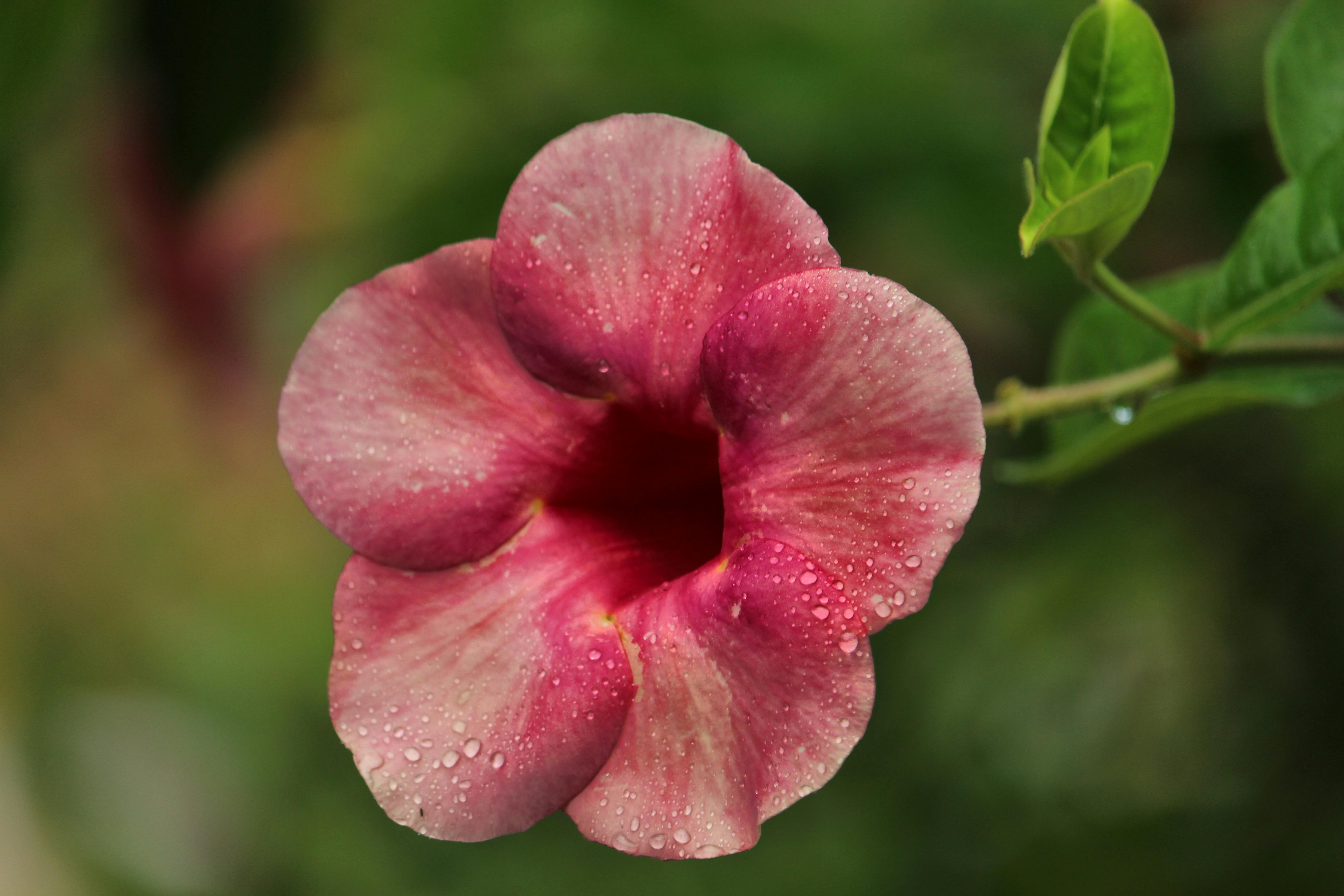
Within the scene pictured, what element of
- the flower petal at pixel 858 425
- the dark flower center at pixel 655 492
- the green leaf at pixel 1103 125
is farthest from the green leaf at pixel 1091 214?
the dark flower center at pixel 655 492

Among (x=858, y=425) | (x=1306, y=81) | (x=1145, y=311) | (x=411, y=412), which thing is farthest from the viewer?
(x=1306, y=81)

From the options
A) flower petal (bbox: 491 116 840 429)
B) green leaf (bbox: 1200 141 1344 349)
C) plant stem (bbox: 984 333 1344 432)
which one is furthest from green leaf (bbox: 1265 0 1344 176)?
flower petal (bbox: 491 116 840 429)

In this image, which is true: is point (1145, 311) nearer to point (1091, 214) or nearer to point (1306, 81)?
point (1091, 214)

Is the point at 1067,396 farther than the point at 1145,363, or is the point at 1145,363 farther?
the point at 1145,363

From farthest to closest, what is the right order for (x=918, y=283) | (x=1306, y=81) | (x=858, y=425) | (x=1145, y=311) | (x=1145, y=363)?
(x=918, y=283)
(x=1145, y=363)
(x=1306, y=81)
(x=1145, y=311)
(x=858, y=425)

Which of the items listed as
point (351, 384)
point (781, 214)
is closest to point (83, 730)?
point (351, 384)

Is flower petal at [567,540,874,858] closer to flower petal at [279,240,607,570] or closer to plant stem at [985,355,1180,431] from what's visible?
flower petal at [279,240,607,570]

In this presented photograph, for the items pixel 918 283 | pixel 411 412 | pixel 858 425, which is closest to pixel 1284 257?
pixel 858 425
